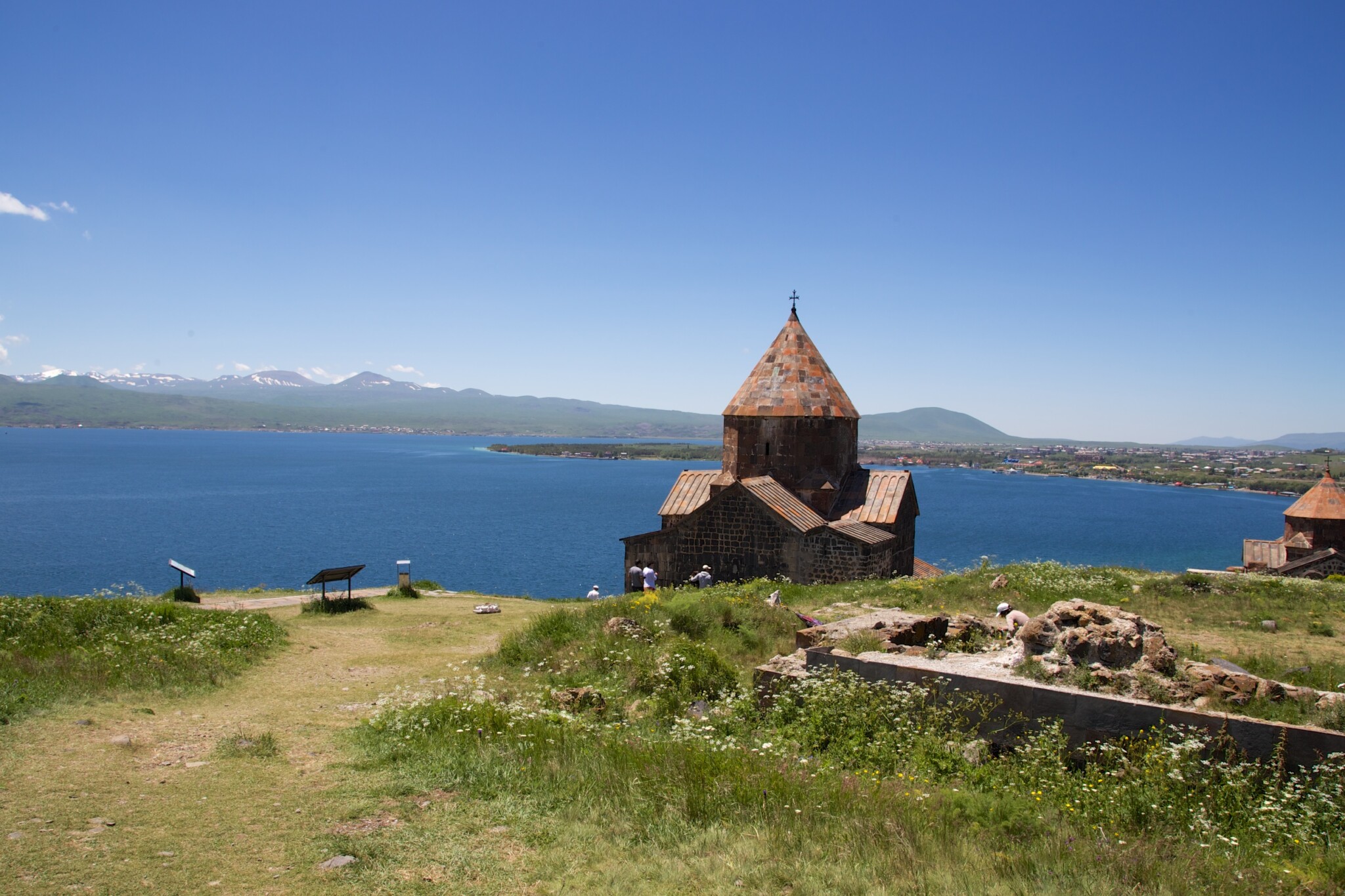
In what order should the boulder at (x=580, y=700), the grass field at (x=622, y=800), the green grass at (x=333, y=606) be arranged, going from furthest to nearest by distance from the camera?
the green grass at (x=333, y=606) → the boulder at (x=580, y=700) → the grass field at (x=622, y=800)

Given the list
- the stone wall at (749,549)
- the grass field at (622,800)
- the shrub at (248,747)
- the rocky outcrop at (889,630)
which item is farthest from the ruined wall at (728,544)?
the shrub at (248,747)

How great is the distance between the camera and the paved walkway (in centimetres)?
1560

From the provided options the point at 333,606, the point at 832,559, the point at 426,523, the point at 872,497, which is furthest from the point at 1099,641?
the point at 426,523

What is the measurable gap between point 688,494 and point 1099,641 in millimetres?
12343

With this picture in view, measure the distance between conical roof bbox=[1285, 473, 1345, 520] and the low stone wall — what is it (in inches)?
1034

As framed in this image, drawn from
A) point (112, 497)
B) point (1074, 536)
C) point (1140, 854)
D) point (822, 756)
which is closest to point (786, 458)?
point (822, 756)

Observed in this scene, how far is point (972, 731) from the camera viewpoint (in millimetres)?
6316

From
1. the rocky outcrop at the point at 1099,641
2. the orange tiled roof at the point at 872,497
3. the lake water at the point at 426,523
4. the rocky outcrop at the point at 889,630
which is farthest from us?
the lake water at the point at 426,523

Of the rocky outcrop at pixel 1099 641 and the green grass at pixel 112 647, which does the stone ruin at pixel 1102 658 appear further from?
the green grass at pixel 112 647

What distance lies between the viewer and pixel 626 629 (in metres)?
10.2

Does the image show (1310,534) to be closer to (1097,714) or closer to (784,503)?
(784,503)

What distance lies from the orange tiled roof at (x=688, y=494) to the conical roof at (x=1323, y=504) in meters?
21.0

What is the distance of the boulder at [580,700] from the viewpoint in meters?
7.34

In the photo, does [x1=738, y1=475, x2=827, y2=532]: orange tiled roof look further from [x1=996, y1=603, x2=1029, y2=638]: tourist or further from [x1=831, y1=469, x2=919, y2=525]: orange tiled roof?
[x1=996, y1=603, x2=1029, y2=638]: tourist
